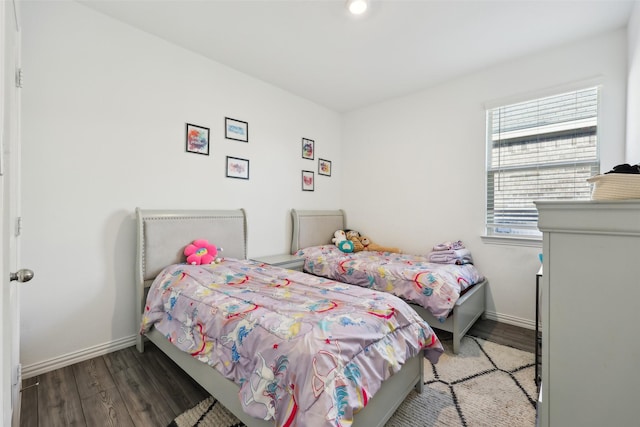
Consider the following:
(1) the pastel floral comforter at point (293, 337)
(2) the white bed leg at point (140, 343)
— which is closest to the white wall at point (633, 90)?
(1) the pastel floral comforter at point (293, 337)

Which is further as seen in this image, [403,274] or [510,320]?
[510,320]

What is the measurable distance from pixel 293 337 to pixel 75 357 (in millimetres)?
2018

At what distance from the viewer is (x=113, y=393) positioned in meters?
1.77

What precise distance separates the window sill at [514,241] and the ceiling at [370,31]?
180 centimetres

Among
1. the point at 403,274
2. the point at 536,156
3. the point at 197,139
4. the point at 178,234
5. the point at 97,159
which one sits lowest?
the point at 403,274

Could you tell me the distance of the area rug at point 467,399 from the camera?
5.05 ft

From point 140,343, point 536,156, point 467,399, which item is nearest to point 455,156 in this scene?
point 536,156

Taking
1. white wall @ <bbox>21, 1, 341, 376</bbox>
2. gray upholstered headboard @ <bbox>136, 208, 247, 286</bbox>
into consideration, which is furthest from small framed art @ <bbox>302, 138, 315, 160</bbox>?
gray upholstered headboard @ <bbox>136, 208, 247, 286</bbox>

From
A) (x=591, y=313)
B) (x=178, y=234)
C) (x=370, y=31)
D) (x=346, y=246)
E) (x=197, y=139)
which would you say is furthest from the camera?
(x=346, y=246)

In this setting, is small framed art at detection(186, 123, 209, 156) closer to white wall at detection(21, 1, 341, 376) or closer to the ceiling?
white wall at detection(21, 1, 341, 376)

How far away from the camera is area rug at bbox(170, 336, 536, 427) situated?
60.6 inches

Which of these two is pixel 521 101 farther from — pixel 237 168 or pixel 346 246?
pixel 237 168

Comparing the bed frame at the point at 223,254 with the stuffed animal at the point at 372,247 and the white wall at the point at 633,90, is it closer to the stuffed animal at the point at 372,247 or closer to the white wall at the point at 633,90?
the stuffed animal at the point at 372,247

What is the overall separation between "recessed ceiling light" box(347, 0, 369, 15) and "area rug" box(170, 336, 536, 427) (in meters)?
2.68
